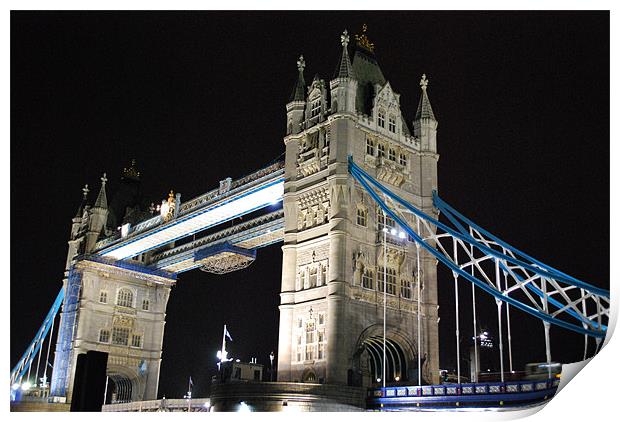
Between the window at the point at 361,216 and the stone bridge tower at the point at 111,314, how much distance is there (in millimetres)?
28219

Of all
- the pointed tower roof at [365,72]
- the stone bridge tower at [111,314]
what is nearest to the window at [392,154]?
the pointed tower roof at [365,72]

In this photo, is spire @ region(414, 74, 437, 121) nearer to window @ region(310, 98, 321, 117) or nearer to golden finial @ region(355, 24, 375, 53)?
golden finial @ region(355, 24, 375, 53)

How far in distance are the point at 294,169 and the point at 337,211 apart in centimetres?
464

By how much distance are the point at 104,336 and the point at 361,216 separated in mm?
29625

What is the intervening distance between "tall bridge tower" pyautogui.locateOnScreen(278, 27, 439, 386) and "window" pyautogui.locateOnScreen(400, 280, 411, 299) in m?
0.05

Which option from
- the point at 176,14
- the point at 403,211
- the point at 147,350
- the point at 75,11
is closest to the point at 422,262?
the point at 403,211

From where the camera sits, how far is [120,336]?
59469 millimetres

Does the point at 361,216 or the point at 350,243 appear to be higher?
the point at 361,216

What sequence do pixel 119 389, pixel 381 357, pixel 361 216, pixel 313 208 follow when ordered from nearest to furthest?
pixel 361 216, pixel 313 208, pixel 381 357, pixel 119 389

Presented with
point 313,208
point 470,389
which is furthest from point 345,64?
point 470,389

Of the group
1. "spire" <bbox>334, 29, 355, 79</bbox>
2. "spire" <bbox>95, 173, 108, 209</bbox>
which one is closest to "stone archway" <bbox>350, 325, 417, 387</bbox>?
"spire" <bbox>334, 29, 355, 79</bbox>

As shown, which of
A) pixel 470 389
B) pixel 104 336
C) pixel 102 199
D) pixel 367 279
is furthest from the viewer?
pixel 102 199

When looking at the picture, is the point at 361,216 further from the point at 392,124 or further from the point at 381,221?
the point at 392,124

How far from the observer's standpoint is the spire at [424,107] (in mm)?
41312
